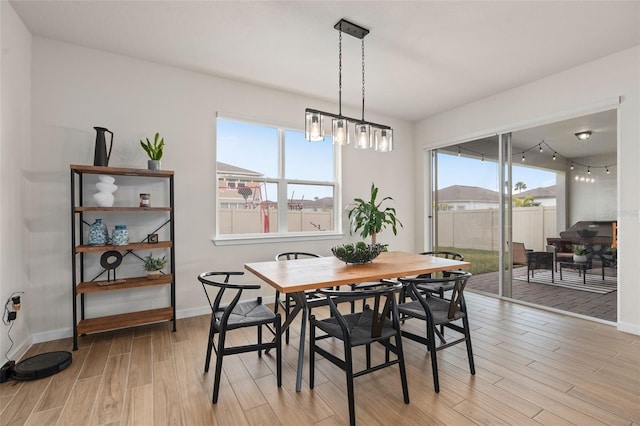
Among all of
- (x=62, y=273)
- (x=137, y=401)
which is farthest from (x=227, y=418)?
(x=62, y=273)

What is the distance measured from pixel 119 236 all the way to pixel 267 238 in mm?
1621

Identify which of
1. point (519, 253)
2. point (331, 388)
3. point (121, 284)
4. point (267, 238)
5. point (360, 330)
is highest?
point (267, 238)

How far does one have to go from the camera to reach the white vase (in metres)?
2.90

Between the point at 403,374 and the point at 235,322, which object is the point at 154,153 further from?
the point at 403,374

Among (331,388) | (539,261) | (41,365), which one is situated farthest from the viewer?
(539,261)

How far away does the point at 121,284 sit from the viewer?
9.66ft

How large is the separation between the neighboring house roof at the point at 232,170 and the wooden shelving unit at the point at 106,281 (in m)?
0.75

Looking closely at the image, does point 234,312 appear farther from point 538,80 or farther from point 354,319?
point 538,80

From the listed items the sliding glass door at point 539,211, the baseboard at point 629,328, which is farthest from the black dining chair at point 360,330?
the sliding glass door at point 539,211

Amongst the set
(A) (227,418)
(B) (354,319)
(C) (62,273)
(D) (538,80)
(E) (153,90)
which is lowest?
(A) (227,418)

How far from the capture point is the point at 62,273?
2980 mm

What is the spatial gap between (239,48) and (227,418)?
3075mm

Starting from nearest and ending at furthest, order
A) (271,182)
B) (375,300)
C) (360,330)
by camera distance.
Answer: (375,300), (360,330), (271,182)

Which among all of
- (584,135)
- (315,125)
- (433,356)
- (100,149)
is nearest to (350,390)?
(433,356)
